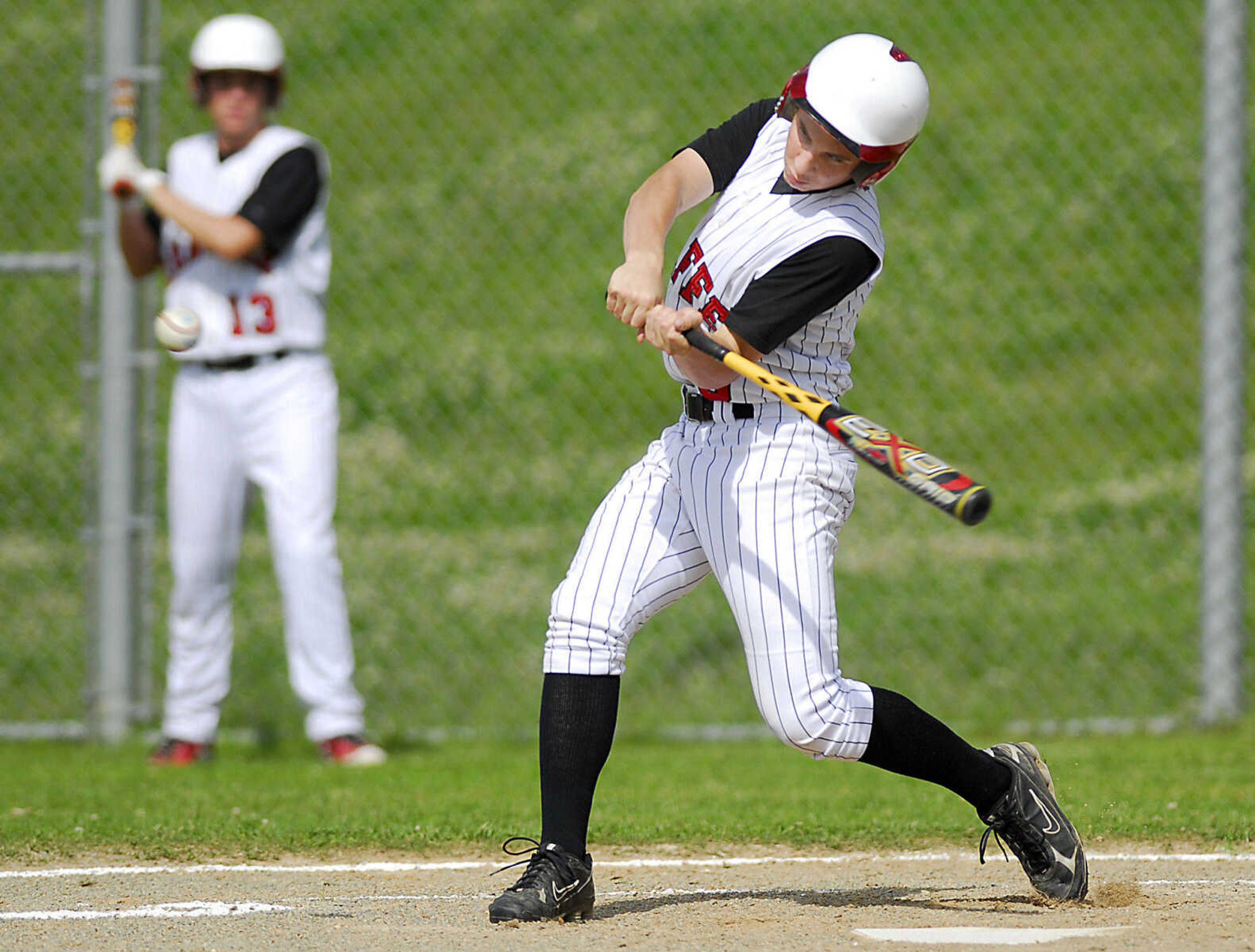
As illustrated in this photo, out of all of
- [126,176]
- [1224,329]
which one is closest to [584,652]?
[126,176]

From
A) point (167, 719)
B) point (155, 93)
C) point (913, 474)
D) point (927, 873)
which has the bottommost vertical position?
point (927, 873)

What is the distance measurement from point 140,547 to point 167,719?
0.81m

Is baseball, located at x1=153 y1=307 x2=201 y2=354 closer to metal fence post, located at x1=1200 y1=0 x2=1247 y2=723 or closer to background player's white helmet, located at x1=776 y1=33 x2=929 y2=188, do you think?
background player's white helmet, located at x1=776 y1=33 x2=929 y2=188

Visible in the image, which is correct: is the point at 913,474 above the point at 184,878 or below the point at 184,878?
above

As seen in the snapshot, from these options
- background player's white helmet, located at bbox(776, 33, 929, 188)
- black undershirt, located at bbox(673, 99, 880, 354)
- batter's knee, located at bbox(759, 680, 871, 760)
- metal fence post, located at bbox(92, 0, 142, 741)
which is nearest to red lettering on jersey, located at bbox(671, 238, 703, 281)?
black undershirt, located at bbox(673, 99, 880, 354)

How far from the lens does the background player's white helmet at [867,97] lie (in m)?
3.15

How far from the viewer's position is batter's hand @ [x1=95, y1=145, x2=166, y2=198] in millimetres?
5551

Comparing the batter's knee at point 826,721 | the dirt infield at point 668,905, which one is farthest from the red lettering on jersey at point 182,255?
the batter's knee at point 826,721

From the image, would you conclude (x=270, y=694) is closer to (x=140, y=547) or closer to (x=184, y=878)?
(x=140, y=547)

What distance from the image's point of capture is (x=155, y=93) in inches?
244

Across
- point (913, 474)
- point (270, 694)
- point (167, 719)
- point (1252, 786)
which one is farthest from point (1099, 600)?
point (913, 474)

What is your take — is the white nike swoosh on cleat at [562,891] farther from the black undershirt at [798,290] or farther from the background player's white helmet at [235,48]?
the background player's white helmet at [235,48]

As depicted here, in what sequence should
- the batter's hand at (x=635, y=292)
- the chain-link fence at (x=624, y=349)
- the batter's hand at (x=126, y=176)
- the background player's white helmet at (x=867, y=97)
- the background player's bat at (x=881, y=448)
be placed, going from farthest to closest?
the chain-link fence at (x=624, y=349) → the batter's hand at (x=126, y=176) → the batter's hand at (x=635, y=292) → the background player's white helmet at (x=867, y=97) → the background player's bat at (x=881, y=448)

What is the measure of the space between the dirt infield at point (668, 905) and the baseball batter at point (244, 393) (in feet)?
5.24
